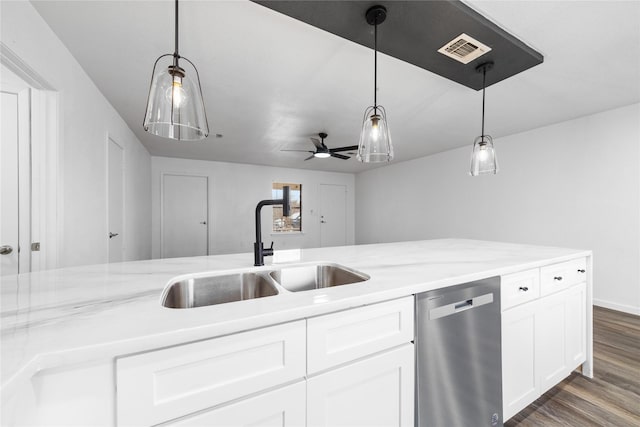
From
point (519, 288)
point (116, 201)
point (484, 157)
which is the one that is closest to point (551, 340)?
point (519, 288)

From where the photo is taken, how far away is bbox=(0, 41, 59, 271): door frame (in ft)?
5.08

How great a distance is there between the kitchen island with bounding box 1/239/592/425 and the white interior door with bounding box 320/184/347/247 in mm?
5742

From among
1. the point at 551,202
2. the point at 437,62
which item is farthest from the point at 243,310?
the point at 551,202

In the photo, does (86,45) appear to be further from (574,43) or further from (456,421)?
(574,43)

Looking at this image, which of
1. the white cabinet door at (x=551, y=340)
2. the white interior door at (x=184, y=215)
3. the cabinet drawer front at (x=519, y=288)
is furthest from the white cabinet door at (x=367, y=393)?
the white interior door at (x=184, y=215)

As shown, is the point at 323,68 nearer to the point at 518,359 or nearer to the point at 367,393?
the point at 367,393

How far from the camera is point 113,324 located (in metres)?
0.65

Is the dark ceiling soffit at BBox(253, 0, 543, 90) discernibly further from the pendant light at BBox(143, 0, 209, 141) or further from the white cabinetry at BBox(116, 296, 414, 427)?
the white cabinetry at BBox(116, 296, 414, 427)

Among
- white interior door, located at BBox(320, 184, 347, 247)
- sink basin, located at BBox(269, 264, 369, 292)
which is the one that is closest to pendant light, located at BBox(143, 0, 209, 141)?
sink basin, located at BBox(269, 264, 369, 292)

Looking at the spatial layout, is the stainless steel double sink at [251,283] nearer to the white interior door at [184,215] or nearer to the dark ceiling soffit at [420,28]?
the dark ceiling soffit at [420,28]

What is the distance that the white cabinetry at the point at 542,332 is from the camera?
4.38 feet

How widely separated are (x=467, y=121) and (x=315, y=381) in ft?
11.9

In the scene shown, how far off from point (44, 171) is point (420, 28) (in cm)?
248

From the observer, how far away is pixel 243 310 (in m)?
0.75
